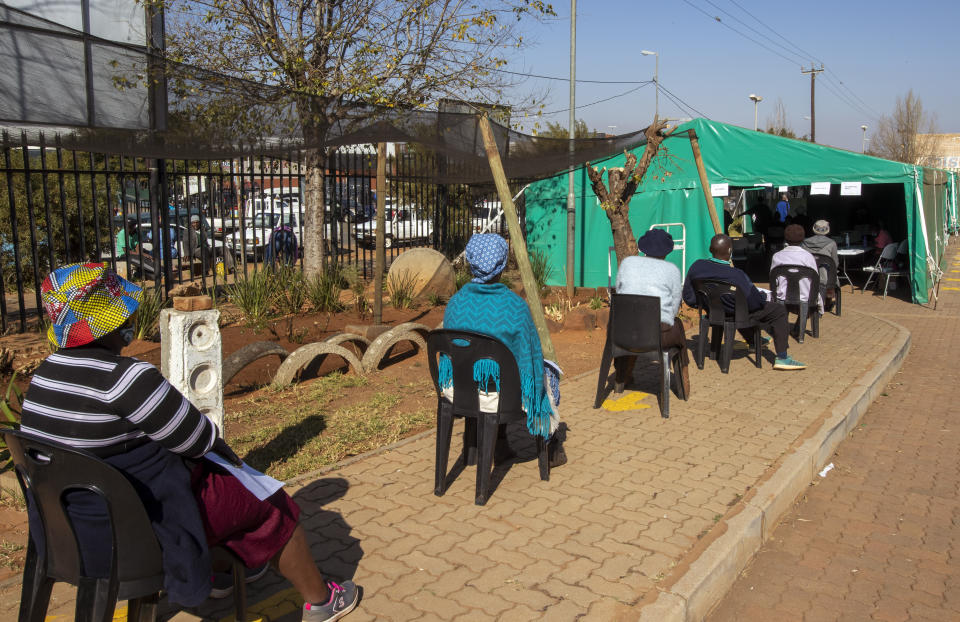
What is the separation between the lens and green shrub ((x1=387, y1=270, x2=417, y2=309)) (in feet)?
35.0

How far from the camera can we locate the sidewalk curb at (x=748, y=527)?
334cm

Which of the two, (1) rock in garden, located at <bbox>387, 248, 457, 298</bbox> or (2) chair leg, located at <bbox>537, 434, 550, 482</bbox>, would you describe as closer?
(2) chair leg, located at <bbox>537, 434, 550, 482</bbox>

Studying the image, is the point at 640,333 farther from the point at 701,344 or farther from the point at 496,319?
the point at 496,319

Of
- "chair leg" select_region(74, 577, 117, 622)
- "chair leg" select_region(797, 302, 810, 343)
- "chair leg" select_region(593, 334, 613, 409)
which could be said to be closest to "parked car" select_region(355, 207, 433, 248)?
"chair leg" select_region(593, 334, 613, 409)

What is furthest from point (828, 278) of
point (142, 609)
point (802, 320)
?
point (142, 609)

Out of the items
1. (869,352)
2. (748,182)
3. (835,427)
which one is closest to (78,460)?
(835,427)

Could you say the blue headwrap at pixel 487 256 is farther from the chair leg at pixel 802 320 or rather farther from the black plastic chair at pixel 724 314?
the chair leg at pixel 802 320

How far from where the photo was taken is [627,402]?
21.9ft

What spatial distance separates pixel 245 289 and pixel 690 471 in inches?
231

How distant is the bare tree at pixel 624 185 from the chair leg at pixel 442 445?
747 centimetres

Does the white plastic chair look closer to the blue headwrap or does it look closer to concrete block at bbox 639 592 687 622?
the blue headwrap

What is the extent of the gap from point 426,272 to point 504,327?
7.77 metres

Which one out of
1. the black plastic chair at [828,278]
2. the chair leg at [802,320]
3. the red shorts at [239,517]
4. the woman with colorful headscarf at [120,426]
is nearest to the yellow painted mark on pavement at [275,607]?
the red shorts at [239,517]

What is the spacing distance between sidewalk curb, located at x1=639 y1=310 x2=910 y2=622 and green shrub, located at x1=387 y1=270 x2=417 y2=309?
5.79 m
